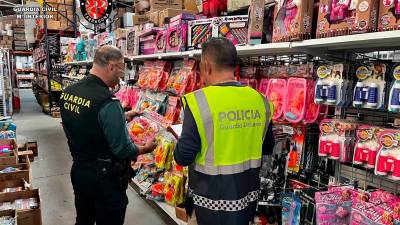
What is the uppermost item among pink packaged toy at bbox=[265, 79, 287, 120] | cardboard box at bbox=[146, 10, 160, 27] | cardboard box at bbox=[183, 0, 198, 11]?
cardboard box at bbox=[183, 0, 198, 11]

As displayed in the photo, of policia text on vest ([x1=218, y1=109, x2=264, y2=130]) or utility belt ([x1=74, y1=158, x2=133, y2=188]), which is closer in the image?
policia text on vest ([x1=218, y1=109, x2=264, y2=130])

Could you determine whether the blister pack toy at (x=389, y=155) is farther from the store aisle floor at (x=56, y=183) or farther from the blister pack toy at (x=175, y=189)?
the store aisle floor at (x=56, y=183)

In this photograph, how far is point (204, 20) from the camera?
9.84ft

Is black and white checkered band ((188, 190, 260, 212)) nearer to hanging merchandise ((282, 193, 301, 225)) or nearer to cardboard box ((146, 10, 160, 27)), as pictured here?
hanging merchandise ((282, 193, 301, 225))

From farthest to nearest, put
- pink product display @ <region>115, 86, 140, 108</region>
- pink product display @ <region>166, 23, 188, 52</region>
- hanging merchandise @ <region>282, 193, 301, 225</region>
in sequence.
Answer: pink product display @ <region>115, 86, 140, 108</region>
pink product display @ <region>166, 23, 188, 52</region>
hanging merchandise @ <region>282, 193, 301, 225</region>

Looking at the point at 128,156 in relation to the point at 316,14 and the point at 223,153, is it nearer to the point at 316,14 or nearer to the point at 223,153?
the point at 223,153

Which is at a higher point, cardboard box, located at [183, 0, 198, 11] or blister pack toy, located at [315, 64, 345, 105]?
cardboard box, located at [183, 0, 198, 11]

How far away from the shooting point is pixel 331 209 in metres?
1.82

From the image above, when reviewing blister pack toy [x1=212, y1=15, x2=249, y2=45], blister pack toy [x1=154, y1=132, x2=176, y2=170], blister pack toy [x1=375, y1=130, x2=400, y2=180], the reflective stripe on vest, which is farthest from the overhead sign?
blister pack toy [x1=375, y1=130, x2=400, y2=180]

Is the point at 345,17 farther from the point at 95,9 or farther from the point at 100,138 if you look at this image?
the point at 95,9

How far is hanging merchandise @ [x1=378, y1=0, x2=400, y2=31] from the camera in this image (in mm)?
1495

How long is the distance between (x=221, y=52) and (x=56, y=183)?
3.99 metres

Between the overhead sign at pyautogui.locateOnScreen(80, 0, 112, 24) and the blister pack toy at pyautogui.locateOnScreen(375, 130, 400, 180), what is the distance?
5.62 metres

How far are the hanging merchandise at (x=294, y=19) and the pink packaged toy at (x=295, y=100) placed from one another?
0.31 metres
